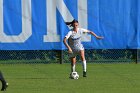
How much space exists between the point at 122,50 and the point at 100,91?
998cm

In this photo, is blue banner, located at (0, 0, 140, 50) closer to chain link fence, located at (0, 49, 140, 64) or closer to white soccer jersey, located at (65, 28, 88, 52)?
chain link fence, located at (0, 49, 140, 64)

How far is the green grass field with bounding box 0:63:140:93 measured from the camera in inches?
527

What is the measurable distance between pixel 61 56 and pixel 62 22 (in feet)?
4.57

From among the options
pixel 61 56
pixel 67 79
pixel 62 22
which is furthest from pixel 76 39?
pixel 61 56

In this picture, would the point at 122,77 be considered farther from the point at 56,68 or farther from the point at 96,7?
the point at 96,7

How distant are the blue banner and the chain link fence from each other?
44 cm

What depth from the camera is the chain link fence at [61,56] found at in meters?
22.3

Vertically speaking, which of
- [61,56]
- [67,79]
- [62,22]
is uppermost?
[62,22]

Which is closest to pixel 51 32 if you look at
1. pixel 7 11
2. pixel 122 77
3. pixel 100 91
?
pixel 7 11

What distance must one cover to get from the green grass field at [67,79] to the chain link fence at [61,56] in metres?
0.55

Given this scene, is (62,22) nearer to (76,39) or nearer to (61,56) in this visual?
(61,56)

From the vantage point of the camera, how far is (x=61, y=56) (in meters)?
22.3

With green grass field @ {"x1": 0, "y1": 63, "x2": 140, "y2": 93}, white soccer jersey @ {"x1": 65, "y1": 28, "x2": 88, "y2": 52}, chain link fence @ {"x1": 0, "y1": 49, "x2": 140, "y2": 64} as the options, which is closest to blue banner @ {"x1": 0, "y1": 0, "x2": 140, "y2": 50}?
chain link fence @ {"x1": 0, "y1": 49, "x2": 140, "y2": 64}

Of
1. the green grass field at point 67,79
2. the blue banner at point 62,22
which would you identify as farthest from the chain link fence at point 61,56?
the green grass field at point 67,79
